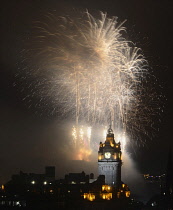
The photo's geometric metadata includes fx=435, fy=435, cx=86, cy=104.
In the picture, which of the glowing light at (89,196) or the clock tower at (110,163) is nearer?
the glowing light at (89,196)

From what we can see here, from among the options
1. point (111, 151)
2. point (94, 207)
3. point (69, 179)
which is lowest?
point (94, 207)

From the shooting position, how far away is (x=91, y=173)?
7239 inches

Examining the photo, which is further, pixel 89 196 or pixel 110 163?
pixel 110 163

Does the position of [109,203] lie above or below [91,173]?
below

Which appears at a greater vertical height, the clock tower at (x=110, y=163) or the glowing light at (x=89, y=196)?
the clock tower at (x=110, y=163)

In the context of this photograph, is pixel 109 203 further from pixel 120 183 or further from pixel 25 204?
pixel 25 204

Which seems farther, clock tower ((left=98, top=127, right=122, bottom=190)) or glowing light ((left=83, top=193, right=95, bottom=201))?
clock tower ((left=98, top=127, right=122, bottom=190))

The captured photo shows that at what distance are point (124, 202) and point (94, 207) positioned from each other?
33.3 meters

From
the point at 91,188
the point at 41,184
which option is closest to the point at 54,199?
the point at 91,188

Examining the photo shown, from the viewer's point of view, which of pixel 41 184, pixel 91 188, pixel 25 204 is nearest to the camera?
pixel 25 204

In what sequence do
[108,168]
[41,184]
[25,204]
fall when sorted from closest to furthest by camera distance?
[25,204], [41,184], [108,168]

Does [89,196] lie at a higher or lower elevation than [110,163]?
lower

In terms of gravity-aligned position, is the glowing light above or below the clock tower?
below

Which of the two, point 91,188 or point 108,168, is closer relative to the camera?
point 91,188
